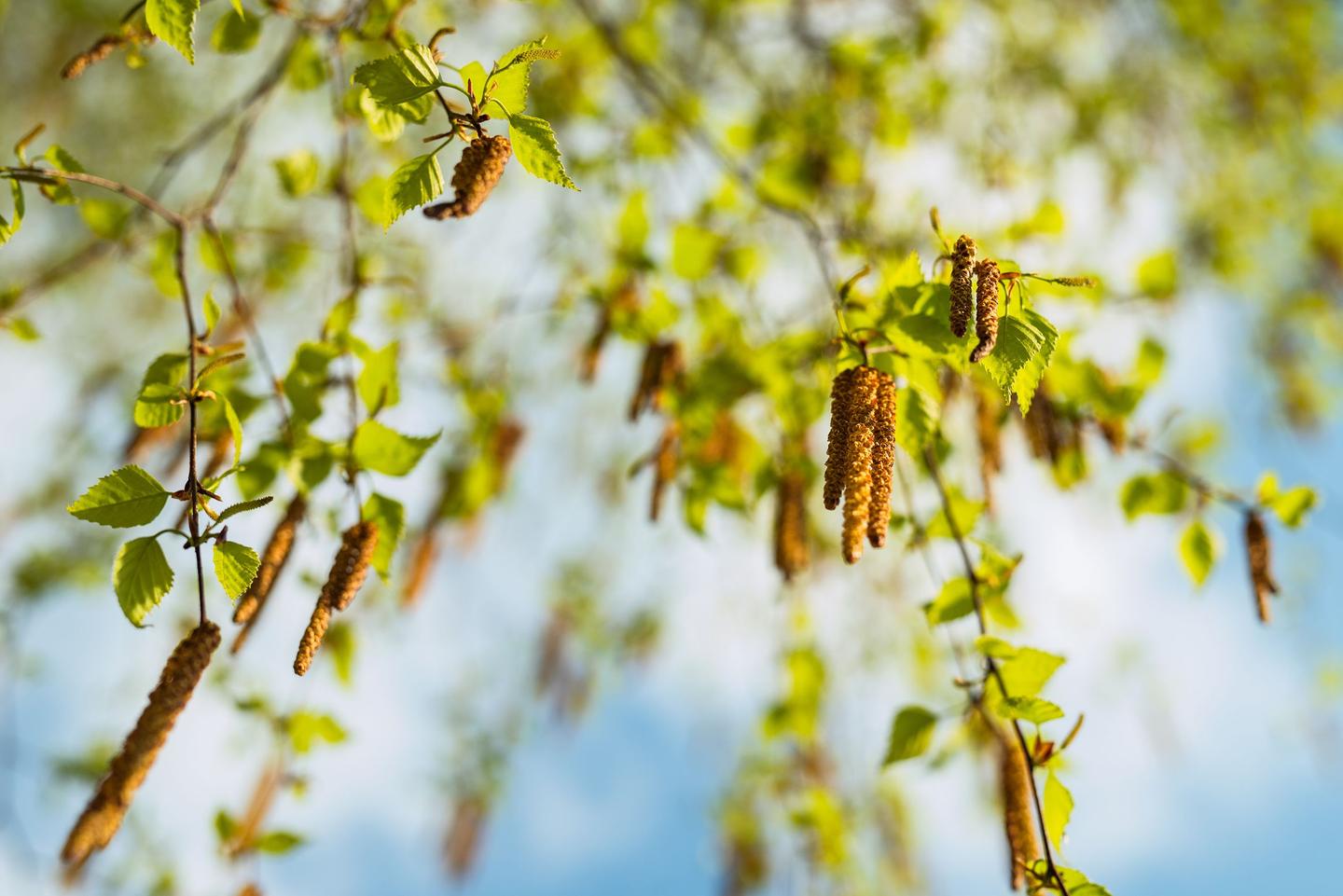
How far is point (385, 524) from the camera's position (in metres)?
1.22

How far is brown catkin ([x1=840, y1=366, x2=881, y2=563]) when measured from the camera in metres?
0.97

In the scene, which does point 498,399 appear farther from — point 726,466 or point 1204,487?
point 1204,487

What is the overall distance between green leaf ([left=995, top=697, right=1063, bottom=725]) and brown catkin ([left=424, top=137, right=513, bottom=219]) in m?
0.89

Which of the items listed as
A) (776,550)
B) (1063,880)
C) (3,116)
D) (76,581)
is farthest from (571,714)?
(3,116)

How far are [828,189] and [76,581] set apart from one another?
3174 millimetres

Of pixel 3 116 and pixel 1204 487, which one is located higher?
pixel 3 116

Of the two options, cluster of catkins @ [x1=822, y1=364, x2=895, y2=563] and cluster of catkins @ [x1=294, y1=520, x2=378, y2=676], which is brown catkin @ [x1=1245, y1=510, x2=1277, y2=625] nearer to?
cluster of catkins @ [x1=822, y1=364, x2=895, y2=563]

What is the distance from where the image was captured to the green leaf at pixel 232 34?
56.7 inches

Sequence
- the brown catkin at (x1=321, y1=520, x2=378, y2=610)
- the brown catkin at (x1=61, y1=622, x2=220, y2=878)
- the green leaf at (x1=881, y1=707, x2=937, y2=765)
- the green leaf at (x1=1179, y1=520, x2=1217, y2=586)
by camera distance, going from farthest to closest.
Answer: the green leaf at (x1=1179, y1=520, x2=1217, y2=586) → the green leaf at (x1=881, y1=707, x2=937, y2=765) → the brown catkin at (x1=321, y1=520, x2=378, y2=610) → the brown catkin at (x1=61, y1=622, x2=220, y2=878)

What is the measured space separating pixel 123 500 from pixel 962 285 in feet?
3.10

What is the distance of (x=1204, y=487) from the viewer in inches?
63.4

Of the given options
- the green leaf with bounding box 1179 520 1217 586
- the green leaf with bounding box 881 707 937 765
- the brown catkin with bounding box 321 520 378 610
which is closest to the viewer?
the brown catkin with bounding box 321 520 378 610

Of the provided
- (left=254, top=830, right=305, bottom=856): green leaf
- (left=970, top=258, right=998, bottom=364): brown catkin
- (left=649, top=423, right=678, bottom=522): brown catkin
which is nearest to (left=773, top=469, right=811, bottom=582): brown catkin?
(left=649, top=423, right=678, bottom=522): brown catkin

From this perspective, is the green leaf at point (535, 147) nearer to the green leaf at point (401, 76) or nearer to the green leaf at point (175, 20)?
the green leaf at point (401, 76)
